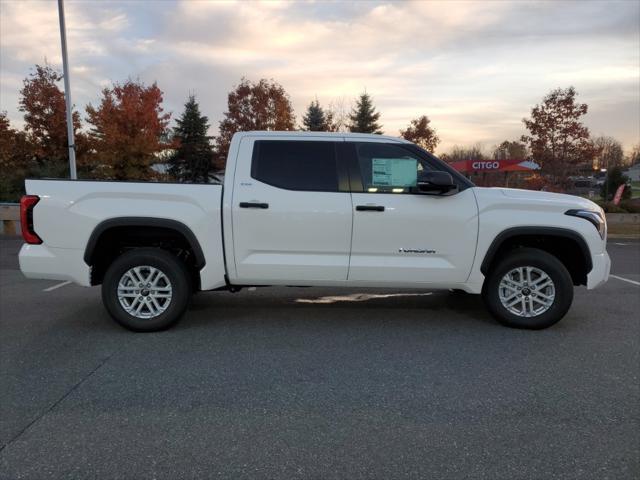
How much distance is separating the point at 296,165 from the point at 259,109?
22903 millimetres

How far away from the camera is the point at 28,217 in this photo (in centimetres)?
472

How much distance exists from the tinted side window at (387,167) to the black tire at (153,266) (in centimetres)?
207

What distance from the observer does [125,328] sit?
4.95 meters

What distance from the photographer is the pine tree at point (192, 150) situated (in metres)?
38.8

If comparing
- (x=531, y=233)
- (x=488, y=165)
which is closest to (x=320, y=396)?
(x=531, y=233)

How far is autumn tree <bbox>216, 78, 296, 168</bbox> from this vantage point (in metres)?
26.6

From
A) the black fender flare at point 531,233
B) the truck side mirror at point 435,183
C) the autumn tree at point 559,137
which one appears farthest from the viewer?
the autumn tree at point 559,137

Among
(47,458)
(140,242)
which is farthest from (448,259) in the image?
(47,458)

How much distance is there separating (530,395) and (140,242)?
398 cm

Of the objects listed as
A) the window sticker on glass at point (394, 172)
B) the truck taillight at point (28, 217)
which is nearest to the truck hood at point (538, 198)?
the window sticker on glass at point (394, 172)

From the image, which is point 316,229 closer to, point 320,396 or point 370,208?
point 370,208

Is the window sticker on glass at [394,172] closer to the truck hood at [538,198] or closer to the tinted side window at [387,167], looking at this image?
the tinted side window at [387,167]

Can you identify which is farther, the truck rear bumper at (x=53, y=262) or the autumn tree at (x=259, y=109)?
the autumn tree at (x=259, y=109)

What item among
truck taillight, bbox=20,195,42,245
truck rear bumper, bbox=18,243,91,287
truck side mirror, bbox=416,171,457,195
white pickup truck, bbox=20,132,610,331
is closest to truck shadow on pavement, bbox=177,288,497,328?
white pickup truck, bbox=20,132,610,331
